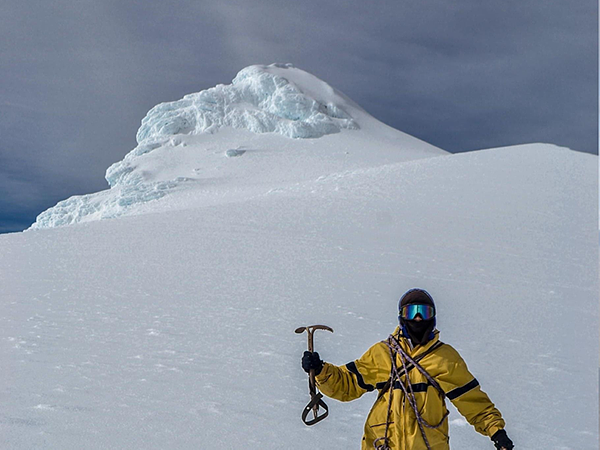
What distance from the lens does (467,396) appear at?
6.95ft

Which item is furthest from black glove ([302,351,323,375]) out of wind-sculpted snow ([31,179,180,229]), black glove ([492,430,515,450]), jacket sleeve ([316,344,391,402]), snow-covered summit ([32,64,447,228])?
wind-sculpted snow ([31,179,180,229])

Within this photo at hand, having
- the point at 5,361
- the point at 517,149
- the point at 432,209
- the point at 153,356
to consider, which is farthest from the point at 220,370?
the point at 517,149

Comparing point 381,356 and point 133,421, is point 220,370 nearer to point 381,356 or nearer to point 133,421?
point 133,421

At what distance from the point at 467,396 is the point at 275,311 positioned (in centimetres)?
437

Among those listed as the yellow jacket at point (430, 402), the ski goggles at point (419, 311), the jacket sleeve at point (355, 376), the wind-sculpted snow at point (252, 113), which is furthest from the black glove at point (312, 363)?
the wind-sculpted snow at point (252, 113)

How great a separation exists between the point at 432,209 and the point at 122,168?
39.9 m

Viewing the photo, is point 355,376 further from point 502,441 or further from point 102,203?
point 102,203

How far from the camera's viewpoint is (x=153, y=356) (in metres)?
4.67

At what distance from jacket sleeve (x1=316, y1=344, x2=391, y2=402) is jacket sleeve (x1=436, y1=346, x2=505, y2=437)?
0.27 m

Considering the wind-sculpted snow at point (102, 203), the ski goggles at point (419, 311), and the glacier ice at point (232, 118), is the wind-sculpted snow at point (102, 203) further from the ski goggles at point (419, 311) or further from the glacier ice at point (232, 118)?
the ski goggles at point (419, 311)

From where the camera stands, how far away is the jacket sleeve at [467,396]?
2.08 meters

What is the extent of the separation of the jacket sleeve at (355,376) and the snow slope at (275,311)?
1.15 m

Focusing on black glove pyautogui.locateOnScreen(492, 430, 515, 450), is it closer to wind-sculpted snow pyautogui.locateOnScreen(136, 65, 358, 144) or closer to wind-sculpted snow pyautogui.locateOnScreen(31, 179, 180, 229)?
wind-sculpted snow pyautogui.locateOnScreen(31, 179, 180, 229)

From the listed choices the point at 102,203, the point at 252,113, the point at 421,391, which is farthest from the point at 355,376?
the point at 252,113
